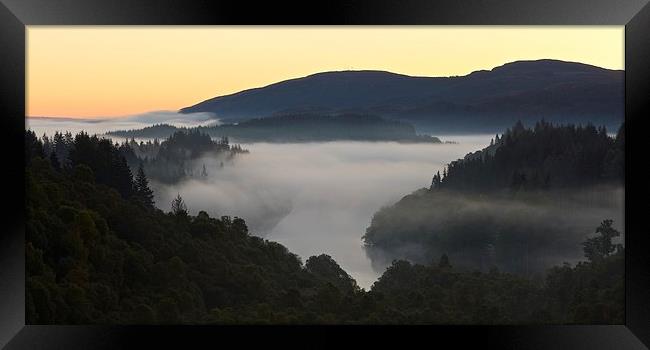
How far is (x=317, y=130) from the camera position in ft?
23.3

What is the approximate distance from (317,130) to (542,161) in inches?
→ 83.0

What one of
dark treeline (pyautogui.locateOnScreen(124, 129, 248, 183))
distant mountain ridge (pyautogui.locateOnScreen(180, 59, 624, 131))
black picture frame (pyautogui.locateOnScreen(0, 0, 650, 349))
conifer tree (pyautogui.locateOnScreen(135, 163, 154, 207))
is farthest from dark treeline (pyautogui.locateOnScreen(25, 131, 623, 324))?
black picture frame (pyautogui.locateOnScreen(0, 0, 650, 349))

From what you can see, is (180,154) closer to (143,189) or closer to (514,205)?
(143,189)

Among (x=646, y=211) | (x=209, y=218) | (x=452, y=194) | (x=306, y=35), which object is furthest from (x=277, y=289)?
(x=646, y=211)

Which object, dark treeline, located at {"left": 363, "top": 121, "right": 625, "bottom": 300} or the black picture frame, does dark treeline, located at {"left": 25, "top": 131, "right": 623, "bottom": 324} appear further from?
the black picture frame

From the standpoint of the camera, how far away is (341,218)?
6863 mm

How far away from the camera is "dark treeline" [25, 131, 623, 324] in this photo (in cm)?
642

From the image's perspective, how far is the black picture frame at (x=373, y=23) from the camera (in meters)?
4.43

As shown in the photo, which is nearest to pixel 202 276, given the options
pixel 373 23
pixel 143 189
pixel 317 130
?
pixel 143 189

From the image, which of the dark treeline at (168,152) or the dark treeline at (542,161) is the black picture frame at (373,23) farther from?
the dark treeline at (542,161)

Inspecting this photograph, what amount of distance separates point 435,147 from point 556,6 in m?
2.72

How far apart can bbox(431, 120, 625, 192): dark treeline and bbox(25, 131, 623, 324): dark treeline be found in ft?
1.90

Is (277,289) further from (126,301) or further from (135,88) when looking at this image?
(135,88)

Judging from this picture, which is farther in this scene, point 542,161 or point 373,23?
point 542,161
